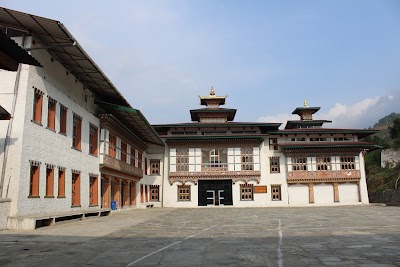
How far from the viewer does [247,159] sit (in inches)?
1628

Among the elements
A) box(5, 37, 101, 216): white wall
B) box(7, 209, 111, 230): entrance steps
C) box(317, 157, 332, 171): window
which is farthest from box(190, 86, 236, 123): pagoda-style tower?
box(7, 209, 111, 230): entrance steps

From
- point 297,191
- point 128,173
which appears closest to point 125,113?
point 128,173

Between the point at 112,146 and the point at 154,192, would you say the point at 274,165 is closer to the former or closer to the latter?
the point at 154,192

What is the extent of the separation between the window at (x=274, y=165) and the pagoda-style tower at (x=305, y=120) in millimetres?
8192

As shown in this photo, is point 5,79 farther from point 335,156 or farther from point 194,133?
point 335,156

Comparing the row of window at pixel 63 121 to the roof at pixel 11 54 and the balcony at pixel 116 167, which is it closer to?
the balcony at pixel 116 167

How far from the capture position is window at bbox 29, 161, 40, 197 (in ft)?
54.9

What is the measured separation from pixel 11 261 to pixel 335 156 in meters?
39.0

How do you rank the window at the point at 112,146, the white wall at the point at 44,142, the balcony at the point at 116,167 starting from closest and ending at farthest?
1. the white wall at the point at 44,142
2. the balcony at the point at 116,167
3. the window at the point at 112,146

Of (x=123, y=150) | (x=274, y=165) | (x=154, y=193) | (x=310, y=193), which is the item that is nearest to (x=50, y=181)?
(x=123, y=150)

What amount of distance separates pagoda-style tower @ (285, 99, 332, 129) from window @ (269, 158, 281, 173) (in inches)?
323

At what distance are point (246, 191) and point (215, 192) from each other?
3.52 meters

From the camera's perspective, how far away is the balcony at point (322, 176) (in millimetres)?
40969

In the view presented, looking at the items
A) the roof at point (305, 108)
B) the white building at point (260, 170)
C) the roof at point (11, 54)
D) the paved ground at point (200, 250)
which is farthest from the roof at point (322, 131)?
the roof at point (11, 54)
